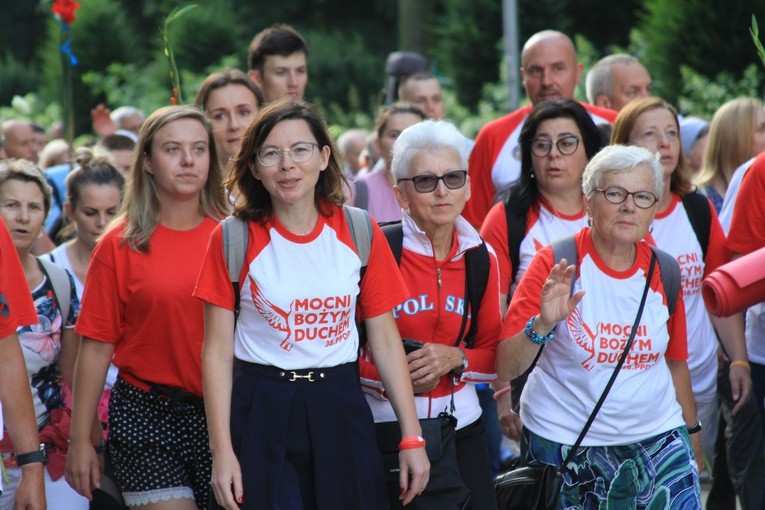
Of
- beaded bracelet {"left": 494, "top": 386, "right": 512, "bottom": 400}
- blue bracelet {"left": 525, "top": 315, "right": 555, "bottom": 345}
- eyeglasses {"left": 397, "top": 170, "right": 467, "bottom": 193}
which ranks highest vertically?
eyeglasses {"left": 397, "top": 170, "right": 467, "bottom": 193}

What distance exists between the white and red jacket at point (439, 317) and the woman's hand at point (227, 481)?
2.33 feet

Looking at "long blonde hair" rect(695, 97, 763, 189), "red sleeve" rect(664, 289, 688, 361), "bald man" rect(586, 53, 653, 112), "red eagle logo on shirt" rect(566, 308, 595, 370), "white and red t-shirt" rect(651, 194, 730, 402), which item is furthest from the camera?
"bald man" rect(586, 53, 653, 112)

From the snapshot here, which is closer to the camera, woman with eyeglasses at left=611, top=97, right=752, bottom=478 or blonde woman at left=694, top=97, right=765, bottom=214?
woman with eyeglasses at left=611, top=97, right=752, bottom=478

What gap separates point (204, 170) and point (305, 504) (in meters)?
1.58

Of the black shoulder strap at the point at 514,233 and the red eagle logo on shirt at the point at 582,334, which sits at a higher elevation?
the black shoulder strap at the point at 514,233

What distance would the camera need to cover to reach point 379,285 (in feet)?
14.3

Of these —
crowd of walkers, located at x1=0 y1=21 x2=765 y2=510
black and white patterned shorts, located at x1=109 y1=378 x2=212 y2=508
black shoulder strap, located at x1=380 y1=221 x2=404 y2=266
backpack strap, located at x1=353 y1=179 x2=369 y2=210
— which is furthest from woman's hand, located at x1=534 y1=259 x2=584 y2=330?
backpack strap, located at x1=353 y1=179 x2=369 y2=210

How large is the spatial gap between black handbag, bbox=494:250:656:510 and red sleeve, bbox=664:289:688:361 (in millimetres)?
257

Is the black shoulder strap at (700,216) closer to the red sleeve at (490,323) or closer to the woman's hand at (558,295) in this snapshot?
the red sleeve at (490,323)

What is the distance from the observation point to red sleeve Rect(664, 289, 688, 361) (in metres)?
4.84

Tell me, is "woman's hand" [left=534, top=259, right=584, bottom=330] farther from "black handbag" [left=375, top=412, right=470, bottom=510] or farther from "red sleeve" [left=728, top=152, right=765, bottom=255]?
"red sleeve" [left=728, top=152, right=765, bottom=255]

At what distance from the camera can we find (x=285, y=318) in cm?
415

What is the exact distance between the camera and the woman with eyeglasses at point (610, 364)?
14.9ft

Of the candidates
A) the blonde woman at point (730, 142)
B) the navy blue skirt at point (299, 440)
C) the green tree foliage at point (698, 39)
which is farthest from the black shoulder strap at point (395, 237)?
the green tree foliage at point (698, 39)
